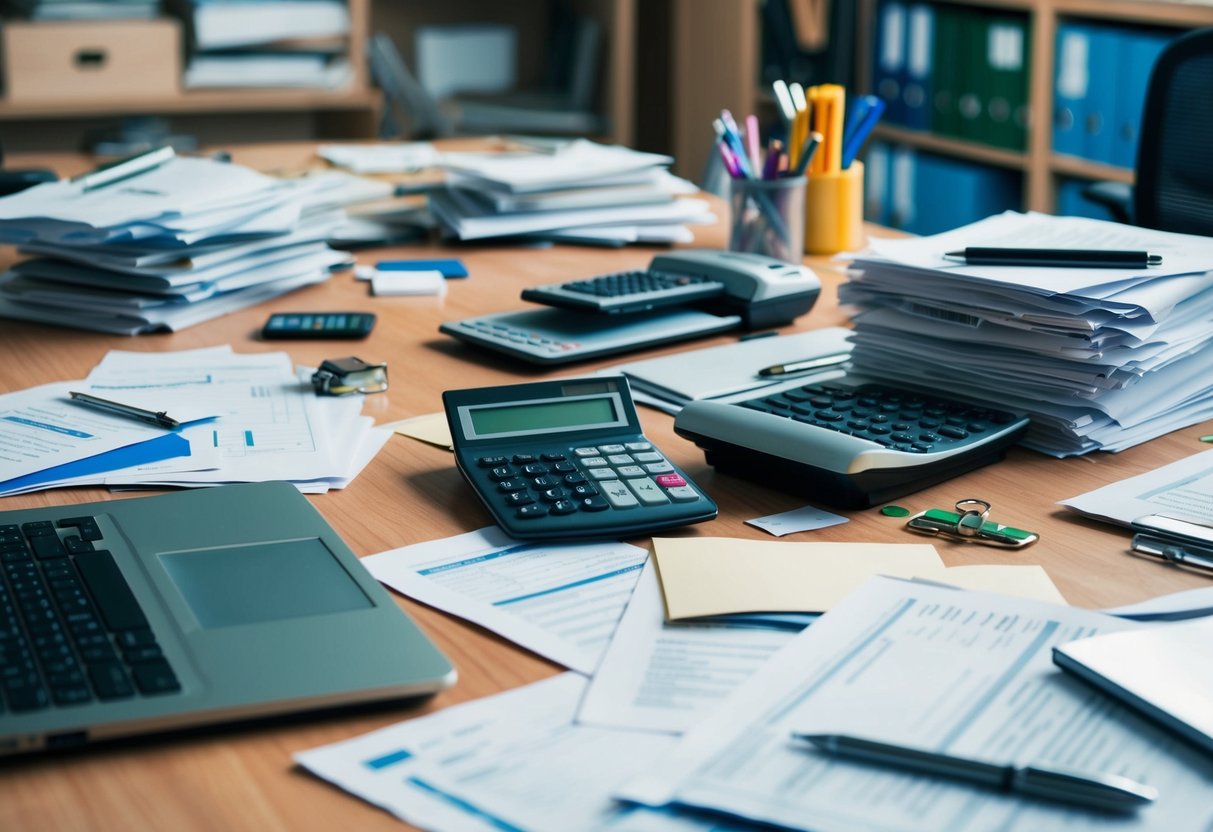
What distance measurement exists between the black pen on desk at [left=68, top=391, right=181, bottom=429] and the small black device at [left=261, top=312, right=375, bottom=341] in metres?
0.27

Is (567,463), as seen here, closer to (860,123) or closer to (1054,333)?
(1054,333)

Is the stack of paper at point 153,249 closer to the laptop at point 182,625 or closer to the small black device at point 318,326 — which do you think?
the small black device at point 318,326

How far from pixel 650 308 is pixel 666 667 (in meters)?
0.66

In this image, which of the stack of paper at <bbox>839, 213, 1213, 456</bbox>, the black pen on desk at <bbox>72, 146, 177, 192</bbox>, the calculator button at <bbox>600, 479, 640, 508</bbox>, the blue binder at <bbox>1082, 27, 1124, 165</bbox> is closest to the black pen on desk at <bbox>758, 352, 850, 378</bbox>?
the stack of paper at <bbox>839, 213, 1213, 456</bbox>

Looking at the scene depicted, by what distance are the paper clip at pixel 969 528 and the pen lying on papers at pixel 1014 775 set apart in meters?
0.29

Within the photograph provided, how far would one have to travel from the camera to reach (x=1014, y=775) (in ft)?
1.92

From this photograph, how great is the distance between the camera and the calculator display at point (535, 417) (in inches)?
38.4

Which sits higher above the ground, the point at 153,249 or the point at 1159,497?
the point at 153,249

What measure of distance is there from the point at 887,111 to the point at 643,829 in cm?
312

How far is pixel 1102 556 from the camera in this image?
85 cm

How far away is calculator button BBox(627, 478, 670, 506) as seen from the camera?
0.89 meters

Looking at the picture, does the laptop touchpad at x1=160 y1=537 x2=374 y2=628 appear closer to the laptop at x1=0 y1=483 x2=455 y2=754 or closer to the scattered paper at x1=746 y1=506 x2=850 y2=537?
the laptop at x1=0 y1=483 x2=455 y2=754

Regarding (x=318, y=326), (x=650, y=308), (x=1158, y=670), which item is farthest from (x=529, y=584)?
(x=318, y=326)

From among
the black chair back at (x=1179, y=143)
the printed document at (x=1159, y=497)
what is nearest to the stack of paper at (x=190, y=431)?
the printed document at (x=1159, y=497)
